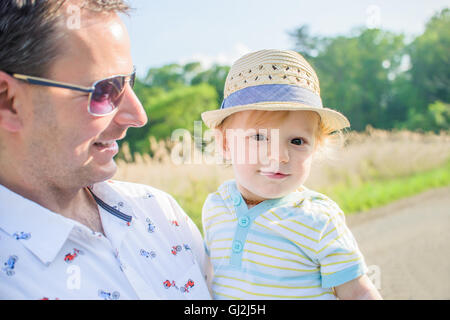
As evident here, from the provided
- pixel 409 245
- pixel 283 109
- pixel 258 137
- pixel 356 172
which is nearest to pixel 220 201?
pixel 258 137

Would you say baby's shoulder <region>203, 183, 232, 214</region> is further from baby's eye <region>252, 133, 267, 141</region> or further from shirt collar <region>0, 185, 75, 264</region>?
shirt collar <region>0, 185, 75, 264</region>

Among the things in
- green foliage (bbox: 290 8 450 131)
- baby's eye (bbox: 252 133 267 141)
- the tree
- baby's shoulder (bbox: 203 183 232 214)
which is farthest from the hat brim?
the tree

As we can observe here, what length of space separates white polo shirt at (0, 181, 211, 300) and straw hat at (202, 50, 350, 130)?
655mm

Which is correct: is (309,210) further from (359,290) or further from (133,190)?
(133,190)

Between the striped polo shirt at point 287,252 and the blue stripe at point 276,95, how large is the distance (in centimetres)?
44

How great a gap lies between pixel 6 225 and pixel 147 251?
54cm

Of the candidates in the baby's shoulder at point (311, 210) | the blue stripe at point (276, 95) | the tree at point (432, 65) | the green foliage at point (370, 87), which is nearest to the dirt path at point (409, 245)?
the baby's shoulder at point (311, 210)

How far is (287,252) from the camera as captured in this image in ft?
5.79

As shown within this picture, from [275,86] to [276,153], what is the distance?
0.32 meters

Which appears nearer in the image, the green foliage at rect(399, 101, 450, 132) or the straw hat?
the straw hat

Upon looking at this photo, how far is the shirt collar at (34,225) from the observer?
145cm

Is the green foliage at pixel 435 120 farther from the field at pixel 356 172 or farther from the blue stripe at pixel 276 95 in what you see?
the blue stripe at pixel 276 95

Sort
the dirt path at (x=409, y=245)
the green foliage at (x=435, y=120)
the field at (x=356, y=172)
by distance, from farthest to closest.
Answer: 1. the green foliage at (x=435, y=120)
2. the field at (x=356, y=172)
3. the dirt path at (x=409, y=245)

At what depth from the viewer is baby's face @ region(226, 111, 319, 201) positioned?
1.83m
